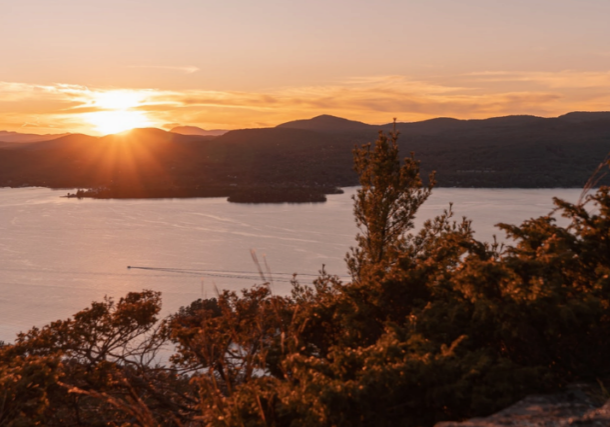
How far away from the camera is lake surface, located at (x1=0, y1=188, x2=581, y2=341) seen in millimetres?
35750

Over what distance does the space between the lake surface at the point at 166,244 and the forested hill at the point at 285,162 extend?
18337 millimetres

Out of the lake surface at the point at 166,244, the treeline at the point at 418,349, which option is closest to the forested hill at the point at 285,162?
the lake surface at the point at 166,244

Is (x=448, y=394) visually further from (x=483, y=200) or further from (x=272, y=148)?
(x=272, y=148)

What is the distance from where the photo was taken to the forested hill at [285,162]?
330ft

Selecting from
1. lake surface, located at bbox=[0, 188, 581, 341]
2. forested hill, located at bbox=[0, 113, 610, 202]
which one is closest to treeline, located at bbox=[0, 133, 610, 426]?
lake surface, located at bbox=[0, 188, 581, 341]

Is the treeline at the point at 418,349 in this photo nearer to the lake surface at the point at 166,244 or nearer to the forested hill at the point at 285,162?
the lake surface at the point at 166,244

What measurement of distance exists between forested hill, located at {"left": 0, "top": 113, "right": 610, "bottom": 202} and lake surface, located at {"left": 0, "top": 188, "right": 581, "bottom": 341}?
18.3 m

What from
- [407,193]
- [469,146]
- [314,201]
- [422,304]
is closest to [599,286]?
[422,304]

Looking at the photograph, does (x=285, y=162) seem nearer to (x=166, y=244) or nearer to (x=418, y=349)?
(x=166, y=244)

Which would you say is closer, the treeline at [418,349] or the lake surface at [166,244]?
the treeline at [418,349]

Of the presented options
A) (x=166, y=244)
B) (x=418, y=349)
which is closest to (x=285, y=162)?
(x=166, y=244)

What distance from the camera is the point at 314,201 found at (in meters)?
78.0

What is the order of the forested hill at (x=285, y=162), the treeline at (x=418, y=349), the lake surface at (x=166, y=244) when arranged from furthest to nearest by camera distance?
1. the forested hill at (x=285, y=162)
2. the lake surface at (x=166, y=244)
3. the treeline at (x=418, y=349)

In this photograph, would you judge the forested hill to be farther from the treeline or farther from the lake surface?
the treeline
